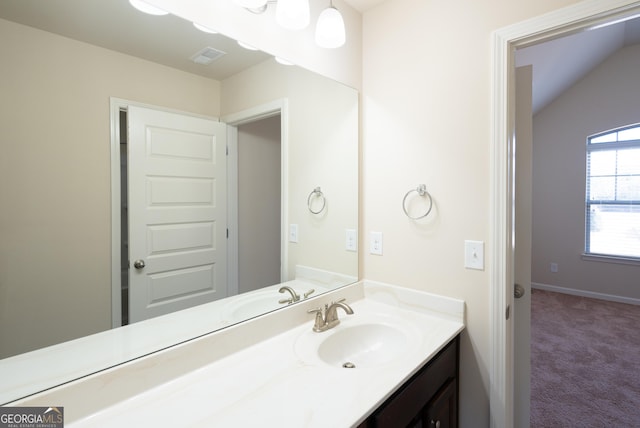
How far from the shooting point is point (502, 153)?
4.16ft

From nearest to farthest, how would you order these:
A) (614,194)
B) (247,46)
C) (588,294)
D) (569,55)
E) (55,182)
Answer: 1. (55,182)
2. (247,46)
3. (569,55)
4. (614,194)
5. (588,294)

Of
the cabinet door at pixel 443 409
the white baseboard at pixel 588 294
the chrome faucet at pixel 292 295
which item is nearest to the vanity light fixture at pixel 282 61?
the chrome faucet at pixel 292 295

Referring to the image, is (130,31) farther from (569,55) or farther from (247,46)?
(569,55)

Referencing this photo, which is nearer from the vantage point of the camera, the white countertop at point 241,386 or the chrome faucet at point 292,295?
the white countertop at point 241,386

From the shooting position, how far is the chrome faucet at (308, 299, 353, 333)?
1310 mm

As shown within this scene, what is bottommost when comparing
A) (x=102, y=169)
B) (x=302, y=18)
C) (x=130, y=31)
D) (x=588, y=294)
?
(x=588, y=294)

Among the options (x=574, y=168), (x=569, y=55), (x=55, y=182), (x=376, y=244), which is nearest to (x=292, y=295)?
(x=376, y=244)

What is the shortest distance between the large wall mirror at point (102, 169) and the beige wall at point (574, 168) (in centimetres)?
484

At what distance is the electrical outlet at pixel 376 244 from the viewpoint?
65.8 inches

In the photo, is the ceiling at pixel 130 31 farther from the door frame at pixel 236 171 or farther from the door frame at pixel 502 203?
the door frame at pixel 502 203

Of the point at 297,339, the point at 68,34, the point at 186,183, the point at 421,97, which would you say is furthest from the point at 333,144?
the point at 68,34

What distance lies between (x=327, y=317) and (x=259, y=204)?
1.86 feet

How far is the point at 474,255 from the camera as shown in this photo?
53.6 inches

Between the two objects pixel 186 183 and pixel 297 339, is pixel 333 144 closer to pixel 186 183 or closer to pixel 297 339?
pixel 186 183
